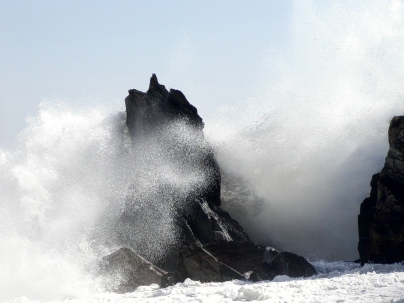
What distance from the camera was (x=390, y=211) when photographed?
65.4ft

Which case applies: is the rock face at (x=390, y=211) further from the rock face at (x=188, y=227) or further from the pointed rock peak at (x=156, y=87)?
the pointed rock peak at (x=156, y=87)

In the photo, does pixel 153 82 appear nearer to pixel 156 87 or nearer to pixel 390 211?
pixel 156 87

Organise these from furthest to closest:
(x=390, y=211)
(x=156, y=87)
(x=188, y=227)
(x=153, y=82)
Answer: (x=153, y=82) < (x=156, y=87) < (x=188, y=227) < (x=390, y=211)

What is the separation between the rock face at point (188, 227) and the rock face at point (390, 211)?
7.03ft

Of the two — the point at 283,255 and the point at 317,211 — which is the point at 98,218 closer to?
the point at 283,255

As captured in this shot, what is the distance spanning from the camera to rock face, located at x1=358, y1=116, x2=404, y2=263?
771 inches

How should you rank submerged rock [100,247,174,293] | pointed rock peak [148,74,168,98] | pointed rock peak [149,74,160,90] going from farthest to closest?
pointed rock peak [149,74,160,90] → pointed rock peak [148,74,168,98] → submerged rock [100,247,174,293]

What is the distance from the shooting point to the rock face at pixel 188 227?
19984mm

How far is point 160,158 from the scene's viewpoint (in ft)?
83.4

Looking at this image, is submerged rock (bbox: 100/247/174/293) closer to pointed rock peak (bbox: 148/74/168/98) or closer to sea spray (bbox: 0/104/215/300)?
sea spray (bbox: 0/104/215/300)

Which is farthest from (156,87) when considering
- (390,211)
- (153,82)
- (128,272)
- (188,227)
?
(390,211)

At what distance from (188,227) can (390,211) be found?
660 cm

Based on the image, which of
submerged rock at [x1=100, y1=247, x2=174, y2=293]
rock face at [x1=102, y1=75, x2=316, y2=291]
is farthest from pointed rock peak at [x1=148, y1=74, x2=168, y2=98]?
submerged rock at [x1=100, y1=247, x2=174, y2=293]

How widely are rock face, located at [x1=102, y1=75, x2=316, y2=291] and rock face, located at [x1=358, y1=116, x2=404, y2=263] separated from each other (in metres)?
2.14
